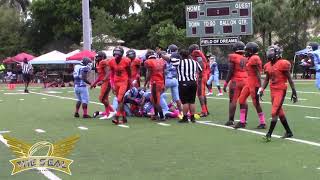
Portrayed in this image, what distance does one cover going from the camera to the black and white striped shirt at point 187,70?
1451cm

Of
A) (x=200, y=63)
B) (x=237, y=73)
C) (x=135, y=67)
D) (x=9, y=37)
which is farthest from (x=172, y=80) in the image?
(x=9, y=37)

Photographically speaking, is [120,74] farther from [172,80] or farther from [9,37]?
[9,37]

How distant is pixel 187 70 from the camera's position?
14.5m

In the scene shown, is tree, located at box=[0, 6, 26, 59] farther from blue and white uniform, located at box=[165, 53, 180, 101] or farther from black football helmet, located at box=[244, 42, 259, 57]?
black football helmet, located at box=[244, 42, 259, 57]

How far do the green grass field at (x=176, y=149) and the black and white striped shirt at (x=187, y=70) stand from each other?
112 cm

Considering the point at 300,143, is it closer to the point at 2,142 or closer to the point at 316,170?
the point at 316,170

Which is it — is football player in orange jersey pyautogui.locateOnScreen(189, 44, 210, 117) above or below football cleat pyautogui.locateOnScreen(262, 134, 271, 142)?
above

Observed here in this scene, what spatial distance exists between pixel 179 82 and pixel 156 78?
100cm

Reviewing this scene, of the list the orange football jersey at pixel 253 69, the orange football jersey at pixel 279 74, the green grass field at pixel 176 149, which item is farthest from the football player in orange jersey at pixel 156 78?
the orange football jersey at pixel 279 74

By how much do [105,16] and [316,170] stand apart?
144 ft

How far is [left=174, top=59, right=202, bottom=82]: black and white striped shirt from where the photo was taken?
47.6 ft

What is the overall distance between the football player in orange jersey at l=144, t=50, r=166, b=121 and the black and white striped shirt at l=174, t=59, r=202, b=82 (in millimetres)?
996

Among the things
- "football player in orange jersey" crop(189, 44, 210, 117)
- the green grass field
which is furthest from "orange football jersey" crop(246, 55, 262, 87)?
"football player in orange jersey" crop(189, 44, 210, 117)

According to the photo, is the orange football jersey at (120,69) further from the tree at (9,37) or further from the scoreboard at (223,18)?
the tree at (9,37)
